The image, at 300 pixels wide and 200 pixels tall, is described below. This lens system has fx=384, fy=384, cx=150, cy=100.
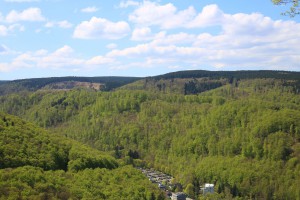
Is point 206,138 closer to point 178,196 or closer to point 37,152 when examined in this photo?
point 178,196

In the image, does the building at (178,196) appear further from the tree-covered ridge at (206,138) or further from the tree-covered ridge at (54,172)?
the tree-covered ridge at (54,172)

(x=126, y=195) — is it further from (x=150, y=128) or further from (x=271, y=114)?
(x=150, y=128)

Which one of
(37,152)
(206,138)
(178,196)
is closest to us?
(37,152)

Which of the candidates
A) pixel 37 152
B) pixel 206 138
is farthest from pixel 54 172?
pixel 206 138

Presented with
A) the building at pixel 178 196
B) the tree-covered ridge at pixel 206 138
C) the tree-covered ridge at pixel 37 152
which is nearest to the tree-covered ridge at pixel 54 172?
the tree-covered ridge at pixel 37 152

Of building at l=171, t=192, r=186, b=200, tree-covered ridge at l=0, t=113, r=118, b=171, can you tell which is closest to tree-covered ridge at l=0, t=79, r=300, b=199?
building at l=171, t=192, r=186, b=200

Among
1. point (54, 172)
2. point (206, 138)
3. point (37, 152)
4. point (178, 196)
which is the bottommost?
point (178, 196)

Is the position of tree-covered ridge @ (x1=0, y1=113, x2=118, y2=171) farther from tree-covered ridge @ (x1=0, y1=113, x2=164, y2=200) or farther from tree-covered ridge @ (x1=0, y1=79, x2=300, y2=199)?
tree-covered ridge @ (x1=0, y1=79, x2=300, y2=199)

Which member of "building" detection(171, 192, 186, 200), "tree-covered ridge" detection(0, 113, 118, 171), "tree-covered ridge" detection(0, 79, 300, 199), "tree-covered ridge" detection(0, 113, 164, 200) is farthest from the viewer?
"tree-covered ridge" detection(0, 79, 300, 199)
